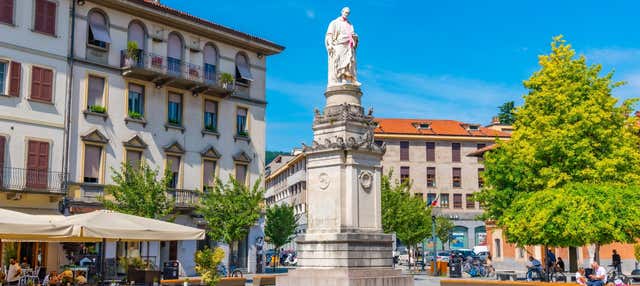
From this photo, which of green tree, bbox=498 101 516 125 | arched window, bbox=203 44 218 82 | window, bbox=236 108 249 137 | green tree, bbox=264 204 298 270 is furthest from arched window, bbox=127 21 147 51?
green tree, bbox=498 101 516 125

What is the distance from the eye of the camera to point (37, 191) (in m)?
31.2

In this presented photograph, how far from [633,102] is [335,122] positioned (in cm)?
2066

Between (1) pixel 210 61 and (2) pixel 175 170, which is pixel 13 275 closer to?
(2) pixel 175 170

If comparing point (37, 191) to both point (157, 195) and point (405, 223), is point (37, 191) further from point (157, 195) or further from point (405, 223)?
point (405, 223)

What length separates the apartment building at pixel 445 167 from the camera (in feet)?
246

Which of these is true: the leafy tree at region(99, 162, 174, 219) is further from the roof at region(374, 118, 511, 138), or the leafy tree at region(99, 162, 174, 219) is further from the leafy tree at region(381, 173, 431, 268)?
the roof at region(374, 118, 511, 138)

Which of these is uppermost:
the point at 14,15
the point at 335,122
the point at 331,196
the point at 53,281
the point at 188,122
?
the point at 14,15

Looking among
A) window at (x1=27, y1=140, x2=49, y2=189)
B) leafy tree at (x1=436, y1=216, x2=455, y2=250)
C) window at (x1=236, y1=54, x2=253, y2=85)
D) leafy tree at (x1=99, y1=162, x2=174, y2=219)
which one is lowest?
leafy tree at (x1=436, y1=216, x2=455, y2=250)

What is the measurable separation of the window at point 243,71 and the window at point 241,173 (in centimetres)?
499

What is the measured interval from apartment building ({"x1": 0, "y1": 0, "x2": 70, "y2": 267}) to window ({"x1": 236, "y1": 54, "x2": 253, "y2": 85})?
35.3 feet

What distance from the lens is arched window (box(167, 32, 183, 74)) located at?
37906 millimetres

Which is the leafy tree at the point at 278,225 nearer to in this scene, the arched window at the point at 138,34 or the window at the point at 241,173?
the window at the point at 241,173

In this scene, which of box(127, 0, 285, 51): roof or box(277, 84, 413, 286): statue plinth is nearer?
box(277, 84, 413, 286): statue plinth

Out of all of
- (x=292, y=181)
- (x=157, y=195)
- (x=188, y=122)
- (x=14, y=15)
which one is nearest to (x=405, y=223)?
(x=188, y=122)
